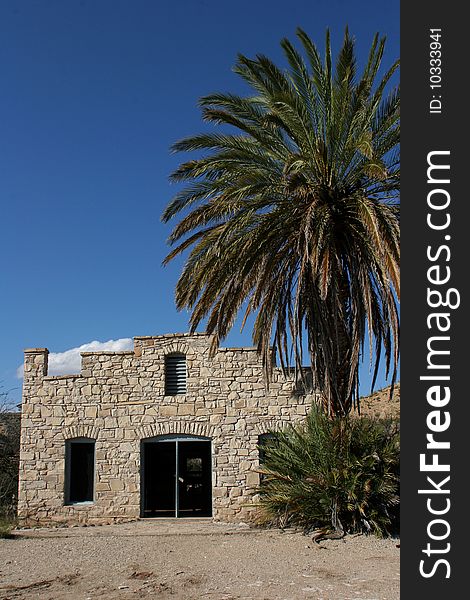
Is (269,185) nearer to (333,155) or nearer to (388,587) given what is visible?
(333,155)

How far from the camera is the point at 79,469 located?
17609 mm

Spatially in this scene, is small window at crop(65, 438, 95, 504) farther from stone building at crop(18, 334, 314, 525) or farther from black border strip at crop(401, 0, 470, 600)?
black border strip at crop(401, 0, 470, 600)

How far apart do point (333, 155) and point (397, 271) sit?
9.69ft

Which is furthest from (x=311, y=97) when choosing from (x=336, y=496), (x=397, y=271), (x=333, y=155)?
(x=336, y=496)

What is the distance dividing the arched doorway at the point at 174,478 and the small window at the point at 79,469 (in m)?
1.41

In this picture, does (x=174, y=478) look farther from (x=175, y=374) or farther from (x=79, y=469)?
(x=175, y=374)

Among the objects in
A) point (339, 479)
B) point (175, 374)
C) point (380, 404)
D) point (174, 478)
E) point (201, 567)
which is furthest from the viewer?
point (380, 404)

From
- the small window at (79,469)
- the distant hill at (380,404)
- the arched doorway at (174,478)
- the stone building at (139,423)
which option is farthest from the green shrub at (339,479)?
the distant hill at (380,404)

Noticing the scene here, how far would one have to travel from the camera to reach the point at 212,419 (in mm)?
17078

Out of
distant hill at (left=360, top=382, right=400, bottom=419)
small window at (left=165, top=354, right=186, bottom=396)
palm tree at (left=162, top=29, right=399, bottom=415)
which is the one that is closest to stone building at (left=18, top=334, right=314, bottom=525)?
small window at (left=165, top=354, right=186, bottom=396)

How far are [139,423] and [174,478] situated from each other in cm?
281

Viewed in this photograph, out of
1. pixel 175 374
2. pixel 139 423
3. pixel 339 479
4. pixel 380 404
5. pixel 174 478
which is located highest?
pixel 175 374

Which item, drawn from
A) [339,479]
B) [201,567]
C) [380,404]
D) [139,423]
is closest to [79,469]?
[139,423]

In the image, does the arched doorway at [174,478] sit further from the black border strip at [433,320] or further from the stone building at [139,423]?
the black border strip at [433,320]
